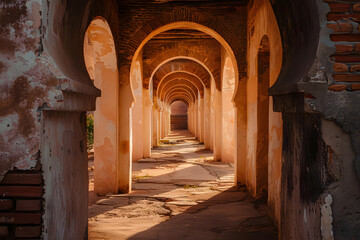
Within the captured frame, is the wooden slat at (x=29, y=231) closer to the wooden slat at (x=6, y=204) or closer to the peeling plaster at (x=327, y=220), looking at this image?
the wooden slat at (x=6, y=204)

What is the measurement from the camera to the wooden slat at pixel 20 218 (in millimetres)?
2158

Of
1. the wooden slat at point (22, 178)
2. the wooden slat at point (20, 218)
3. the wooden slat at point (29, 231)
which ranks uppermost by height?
the wooden slat at point (22, 178)

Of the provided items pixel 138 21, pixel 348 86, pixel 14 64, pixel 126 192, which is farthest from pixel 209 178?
pixel 14 64

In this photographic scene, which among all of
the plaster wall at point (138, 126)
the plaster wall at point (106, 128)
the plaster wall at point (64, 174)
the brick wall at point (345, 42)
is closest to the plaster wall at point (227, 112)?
the plaster wall at point (138, 126)

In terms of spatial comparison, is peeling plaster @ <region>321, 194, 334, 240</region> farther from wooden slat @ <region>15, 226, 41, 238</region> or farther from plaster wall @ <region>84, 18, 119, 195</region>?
plaster wall @ <region>84, 18, 119, 195</region>

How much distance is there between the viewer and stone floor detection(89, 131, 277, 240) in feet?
13.1

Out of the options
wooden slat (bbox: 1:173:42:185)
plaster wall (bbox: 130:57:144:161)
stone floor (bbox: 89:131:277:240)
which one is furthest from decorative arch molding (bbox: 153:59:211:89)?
wooden slat (bbox: 1:173:42:185)

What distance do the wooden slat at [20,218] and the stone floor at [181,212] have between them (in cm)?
177

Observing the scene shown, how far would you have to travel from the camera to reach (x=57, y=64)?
2.23 meters

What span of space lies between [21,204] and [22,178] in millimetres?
181

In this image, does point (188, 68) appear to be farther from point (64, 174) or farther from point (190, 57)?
point (64, 174)

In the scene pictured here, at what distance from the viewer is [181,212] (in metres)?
5.01

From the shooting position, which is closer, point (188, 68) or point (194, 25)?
point (194, 25)

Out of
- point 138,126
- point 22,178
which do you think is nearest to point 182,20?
point 22,178
